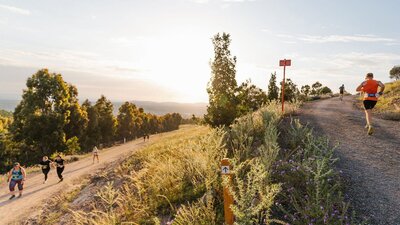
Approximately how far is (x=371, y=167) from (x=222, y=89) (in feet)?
26.9

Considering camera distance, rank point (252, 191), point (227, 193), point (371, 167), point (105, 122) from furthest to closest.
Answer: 1. point (105, 122)
2. point (371, 167)
3. point (227, 193)
4. point (252, 191)

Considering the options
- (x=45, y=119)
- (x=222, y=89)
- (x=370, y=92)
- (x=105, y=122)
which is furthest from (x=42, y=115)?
(x=370, y=92)

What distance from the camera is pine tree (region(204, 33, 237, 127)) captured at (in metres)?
14.4

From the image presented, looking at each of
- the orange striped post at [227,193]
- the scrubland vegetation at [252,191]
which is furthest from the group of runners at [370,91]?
the orange striped post at [227,193]

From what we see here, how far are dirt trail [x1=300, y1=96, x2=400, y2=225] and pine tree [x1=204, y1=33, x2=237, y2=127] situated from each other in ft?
13.3

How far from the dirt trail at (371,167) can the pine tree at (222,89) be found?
4062 millimetres

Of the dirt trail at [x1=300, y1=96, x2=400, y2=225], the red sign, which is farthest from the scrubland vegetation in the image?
the red sign

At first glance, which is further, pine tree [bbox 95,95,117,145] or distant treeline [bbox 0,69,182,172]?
pine tree [bbox 95,95,117,145]

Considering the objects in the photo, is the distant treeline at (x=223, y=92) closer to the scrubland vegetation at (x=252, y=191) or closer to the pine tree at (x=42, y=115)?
the scrubland vegetation at (x=252, y=191)

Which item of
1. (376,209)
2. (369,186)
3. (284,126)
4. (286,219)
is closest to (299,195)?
(286,219)

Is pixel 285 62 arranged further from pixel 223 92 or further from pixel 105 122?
pixel 105 122

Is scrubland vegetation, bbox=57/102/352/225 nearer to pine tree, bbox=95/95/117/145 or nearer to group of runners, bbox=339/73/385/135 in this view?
group of runners, bbox=339/73/385/135

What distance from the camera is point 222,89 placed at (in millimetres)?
14773

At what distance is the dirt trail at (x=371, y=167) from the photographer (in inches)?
217
